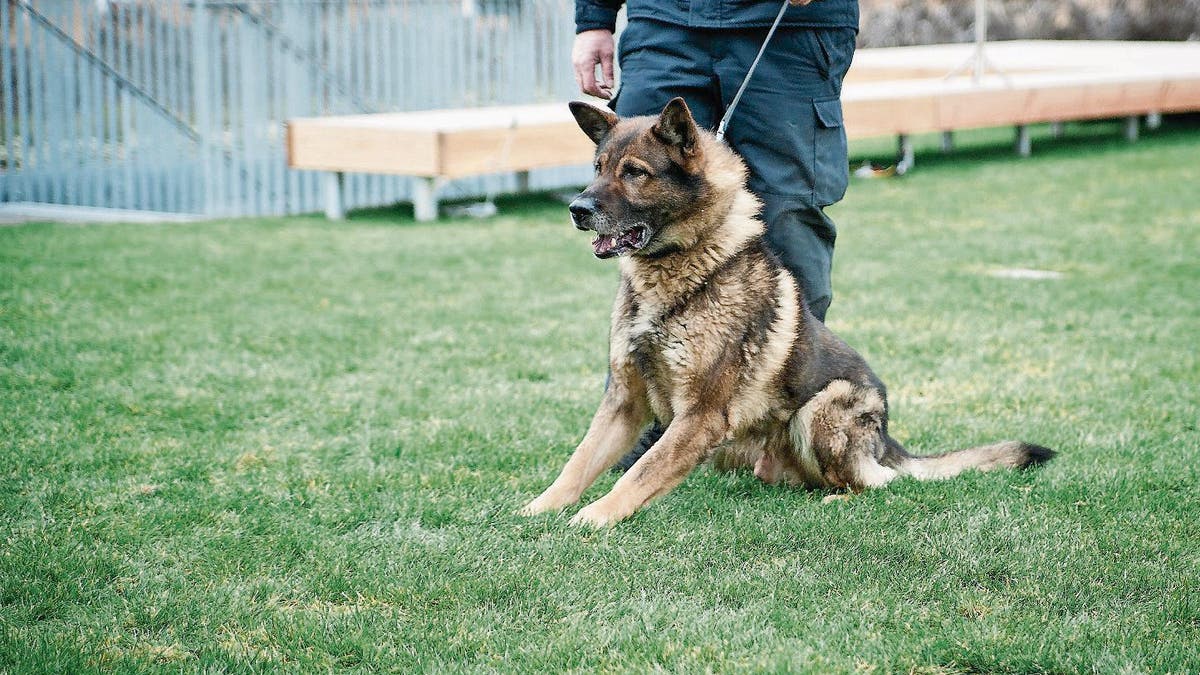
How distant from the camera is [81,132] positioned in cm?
977

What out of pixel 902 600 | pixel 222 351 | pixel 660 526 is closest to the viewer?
pixel 902 600

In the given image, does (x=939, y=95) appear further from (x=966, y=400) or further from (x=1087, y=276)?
(x=966, y=400)

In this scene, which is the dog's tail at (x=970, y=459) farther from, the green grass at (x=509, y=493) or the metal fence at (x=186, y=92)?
the metal fence at (x=186, y=92)

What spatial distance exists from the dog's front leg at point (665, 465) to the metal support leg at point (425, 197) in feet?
20.5

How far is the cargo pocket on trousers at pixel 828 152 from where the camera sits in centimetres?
382

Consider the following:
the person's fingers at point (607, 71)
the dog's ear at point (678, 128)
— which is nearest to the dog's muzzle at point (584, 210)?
the dog's ear at point (678, 128)

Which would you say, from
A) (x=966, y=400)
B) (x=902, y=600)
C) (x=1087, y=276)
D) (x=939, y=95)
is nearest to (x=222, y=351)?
(x=966, y=400)

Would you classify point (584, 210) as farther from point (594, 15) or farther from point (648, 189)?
point (594, 15)

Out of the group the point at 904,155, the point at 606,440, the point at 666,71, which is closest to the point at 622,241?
the point at 606,440

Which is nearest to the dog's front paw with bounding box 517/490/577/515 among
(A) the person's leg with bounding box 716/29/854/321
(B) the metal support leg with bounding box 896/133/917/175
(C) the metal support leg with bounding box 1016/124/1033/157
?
(A) the person's leg with bounding box 716/29/854/321

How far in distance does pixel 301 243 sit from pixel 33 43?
298 cm

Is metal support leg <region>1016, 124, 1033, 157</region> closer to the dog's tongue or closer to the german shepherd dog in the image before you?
the german shepherd dog

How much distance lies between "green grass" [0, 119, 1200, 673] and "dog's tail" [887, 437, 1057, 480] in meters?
0.07

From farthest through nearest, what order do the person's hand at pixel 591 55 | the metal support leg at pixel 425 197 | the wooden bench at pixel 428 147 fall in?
1. the metal support leg at pixel 425 197
2. the wooden bench at pixel 428 147
3. the person's hand at pixel 591 55
